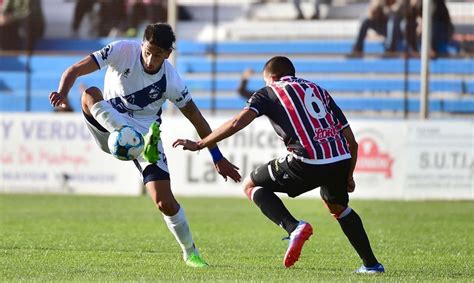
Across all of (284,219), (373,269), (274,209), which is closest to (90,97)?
(274,209)

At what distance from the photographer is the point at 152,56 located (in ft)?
30.7

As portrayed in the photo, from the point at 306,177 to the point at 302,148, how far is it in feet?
0.81

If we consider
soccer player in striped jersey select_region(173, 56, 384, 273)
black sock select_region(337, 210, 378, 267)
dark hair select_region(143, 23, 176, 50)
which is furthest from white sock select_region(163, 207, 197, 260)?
dark hair select_region(143, 23, 176, 50)

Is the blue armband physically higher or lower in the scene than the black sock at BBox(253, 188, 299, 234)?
higher

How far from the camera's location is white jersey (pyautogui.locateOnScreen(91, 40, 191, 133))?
31.4 feet

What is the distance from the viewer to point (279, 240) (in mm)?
12812

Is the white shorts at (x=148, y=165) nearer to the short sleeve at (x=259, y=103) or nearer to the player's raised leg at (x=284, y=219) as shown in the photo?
the player's raised leg at (x=284, y=219)

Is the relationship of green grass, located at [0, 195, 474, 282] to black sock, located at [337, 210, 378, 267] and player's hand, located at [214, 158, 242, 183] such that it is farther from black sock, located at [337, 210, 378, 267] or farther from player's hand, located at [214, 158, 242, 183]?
player's hand, located at [214, 158, 242, 183]

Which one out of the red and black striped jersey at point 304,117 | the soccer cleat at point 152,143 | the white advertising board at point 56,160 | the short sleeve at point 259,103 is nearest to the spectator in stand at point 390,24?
the white advertising board at point 56,160

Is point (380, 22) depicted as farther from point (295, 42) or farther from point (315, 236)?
point (315, 236)

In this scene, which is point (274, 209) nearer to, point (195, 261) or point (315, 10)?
point (195, 261)

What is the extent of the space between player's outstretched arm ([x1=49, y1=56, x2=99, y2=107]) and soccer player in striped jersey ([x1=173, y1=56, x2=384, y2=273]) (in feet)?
3.78

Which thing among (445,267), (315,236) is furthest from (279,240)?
(445,267)

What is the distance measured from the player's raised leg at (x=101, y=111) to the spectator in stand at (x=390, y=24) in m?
13.7
